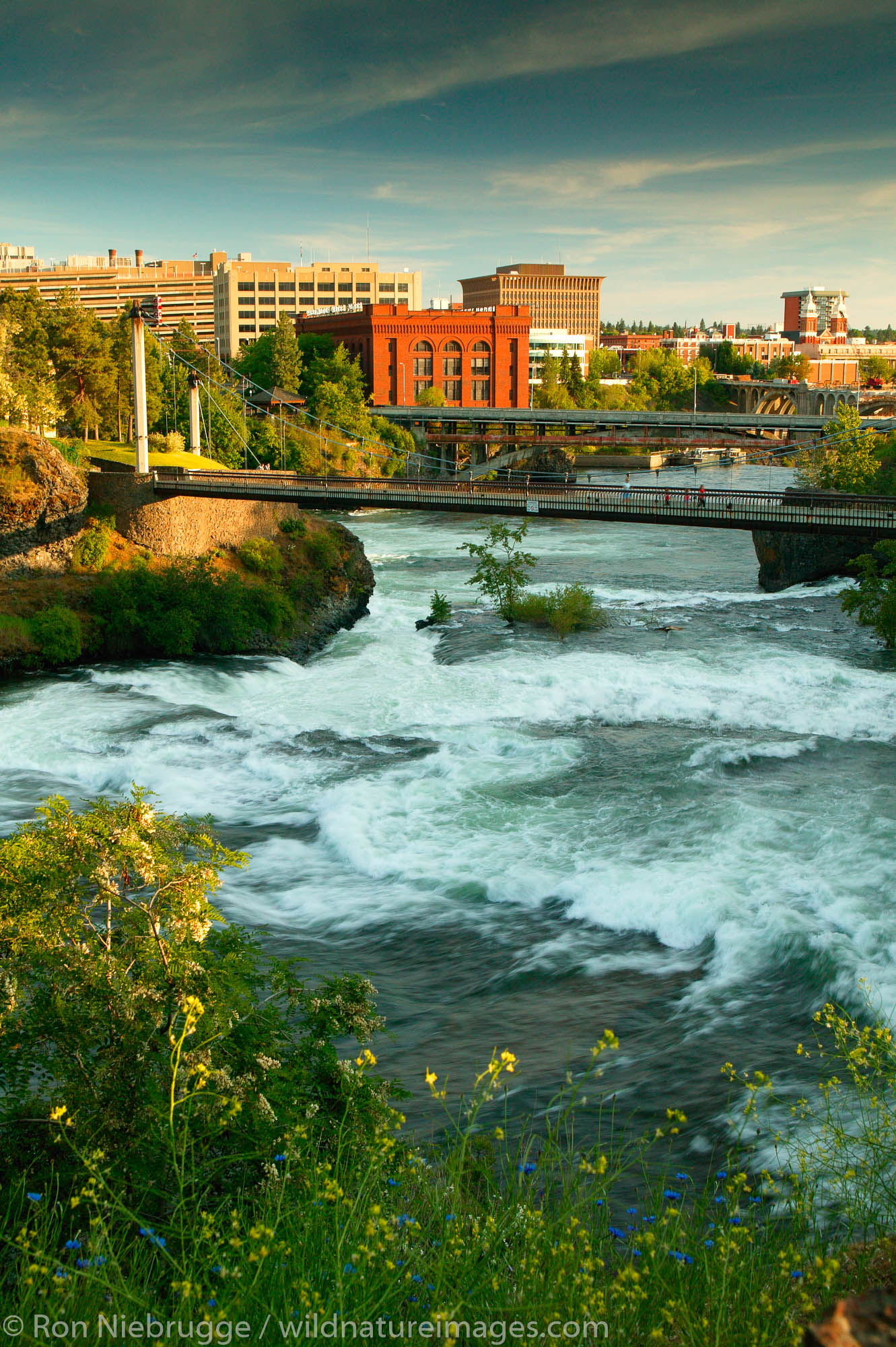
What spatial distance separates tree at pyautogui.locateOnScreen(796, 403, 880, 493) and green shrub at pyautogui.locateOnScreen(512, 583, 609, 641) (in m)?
18.1

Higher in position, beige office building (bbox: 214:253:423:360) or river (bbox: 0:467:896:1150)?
beige office building (bbox: 214:253:423:360)

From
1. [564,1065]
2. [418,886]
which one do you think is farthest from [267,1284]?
[418,886]

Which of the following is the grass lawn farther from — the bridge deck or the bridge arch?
the bridge arch

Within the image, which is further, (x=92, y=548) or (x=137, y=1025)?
(x=92, y=548)

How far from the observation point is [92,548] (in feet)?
116

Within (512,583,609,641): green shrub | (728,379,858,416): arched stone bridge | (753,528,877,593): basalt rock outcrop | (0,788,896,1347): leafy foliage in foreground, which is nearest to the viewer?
(0,788,896,1347): leafy foliage in foreground

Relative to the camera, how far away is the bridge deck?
31250 mm

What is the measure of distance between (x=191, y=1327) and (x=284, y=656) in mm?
30533

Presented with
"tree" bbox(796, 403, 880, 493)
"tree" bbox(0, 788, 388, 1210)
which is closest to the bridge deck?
"tree" bbox(796, 403, 880, 493)

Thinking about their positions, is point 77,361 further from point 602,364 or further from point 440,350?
point 602,364

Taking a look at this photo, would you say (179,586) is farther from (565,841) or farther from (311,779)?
(565,841)

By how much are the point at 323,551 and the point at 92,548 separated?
8682 millimetres

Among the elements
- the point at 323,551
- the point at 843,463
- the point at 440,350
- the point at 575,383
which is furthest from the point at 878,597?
the point at 575,383

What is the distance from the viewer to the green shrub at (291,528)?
41375 mm
